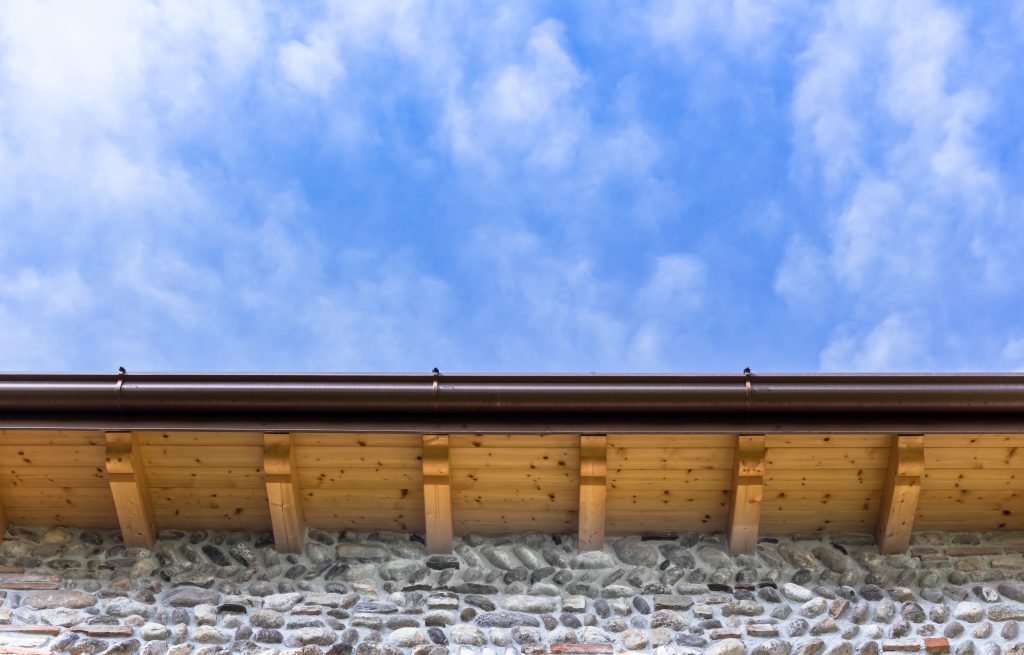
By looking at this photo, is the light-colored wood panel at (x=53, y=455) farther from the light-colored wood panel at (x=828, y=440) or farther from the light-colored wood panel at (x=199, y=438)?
the light-colored wood panel at (x=828, y=440)

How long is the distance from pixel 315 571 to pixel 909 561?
3.19 m

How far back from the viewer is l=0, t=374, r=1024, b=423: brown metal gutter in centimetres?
543

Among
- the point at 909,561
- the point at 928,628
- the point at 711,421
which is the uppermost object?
the point at 711,421

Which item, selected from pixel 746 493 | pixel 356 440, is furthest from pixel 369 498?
pixel 746 493

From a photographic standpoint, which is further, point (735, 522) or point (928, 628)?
point (735, 522)

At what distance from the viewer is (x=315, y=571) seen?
5.77 m

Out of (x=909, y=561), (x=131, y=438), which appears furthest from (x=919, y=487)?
(x=131, y=438)

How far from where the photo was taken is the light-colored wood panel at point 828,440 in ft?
18.6

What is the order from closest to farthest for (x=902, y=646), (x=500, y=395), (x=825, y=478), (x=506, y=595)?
1. (x=902, y=646)
2. (x=500, y=395)
3. (x=506, y=595)
4. (x=825, y=478)

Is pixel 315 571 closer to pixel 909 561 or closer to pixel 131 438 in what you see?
pixel 131 438

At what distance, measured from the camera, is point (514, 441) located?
569 centimetres

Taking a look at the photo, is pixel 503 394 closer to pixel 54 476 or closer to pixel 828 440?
pixel 828 440

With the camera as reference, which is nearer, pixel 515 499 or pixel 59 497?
pixel 515 499

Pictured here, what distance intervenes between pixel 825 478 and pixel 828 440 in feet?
0.83
